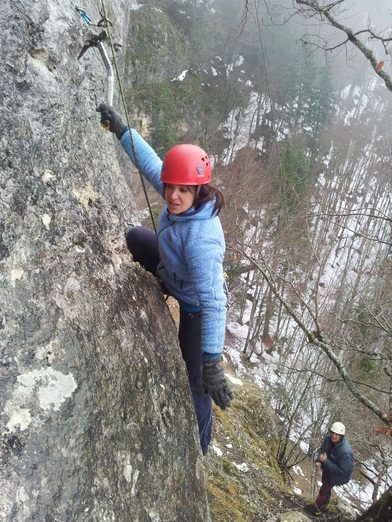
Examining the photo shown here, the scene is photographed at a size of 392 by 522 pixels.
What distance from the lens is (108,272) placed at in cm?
241

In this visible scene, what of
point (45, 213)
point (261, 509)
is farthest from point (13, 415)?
point (261, 509)

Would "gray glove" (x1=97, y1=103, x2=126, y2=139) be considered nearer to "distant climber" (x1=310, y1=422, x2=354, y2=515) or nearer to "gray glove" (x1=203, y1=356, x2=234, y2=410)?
"gray glove" (x1=203, y1=356, x2=234, y2=410)

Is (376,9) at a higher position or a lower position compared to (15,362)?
higher

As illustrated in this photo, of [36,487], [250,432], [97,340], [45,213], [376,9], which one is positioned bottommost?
[250,432]

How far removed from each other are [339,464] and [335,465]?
0.23 feet

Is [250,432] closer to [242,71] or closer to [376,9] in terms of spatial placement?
[242,71]

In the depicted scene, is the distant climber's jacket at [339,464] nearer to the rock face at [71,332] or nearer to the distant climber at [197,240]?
the rock face at [71,332]

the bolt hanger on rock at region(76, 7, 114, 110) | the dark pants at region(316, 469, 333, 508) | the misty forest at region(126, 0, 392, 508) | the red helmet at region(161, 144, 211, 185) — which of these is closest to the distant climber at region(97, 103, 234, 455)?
the red helmet at region(161, 144, 211, 185)

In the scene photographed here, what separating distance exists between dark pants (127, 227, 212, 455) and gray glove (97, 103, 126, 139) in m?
0.77

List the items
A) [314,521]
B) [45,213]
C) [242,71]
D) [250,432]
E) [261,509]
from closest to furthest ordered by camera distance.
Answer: [45,213] → [261,509] → [314,521] → [250,432] → [242,71]

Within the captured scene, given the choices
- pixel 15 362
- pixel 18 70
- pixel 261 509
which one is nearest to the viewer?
pixel 15 362

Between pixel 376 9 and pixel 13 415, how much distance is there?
8298cm

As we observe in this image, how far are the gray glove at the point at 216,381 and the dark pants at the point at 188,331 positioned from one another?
39 centimetres

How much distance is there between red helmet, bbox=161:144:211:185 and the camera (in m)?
2.44
